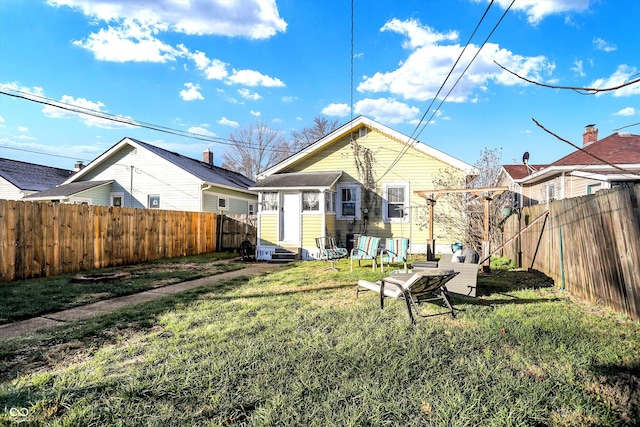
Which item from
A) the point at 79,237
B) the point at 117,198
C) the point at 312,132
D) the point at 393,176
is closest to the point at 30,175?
the point at 117,198

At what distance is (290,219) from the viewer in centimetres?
1295

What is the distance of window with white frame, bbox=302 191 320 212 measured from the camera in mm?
12586

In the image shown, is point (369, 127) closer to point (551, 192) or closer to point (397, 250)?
point (397, 250)

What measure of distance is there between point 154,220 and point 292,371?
10936mm

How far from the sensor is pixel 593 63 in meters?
7.84

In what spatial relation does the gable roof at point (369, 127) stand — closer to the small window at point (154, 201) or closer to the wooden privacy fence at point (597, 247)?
the wooden privacy fence at point (597, 247)

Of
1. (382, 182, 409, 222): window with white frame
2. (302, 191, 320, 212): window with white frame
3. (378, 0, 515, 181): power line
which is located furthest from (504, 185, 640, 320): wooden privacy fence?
(302, 191, 320, 212): window with white frame

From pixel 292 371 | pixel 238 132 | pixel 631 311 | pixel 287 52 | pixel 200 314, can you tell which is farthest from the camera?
pixel 238 132

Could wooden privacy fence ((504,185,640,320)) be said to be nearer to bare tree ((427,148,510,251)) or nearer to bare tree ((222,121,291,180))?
bare tree ((427,148,510,251))

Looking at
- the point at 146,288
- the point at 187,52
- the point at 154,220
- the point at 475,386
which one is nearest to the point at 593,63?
the point at 475,386

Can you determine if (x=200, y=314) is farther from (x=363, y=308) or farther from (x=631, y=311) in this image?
(x=631, y=311)

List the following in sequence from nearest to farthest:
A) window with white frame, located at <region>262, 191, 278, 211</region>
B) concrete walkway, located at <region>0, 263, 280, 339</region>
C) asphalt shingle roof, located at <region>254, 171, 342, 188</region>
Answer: concrete walkway, located at <region>0, 263, 280, 339</region>, asphalt shingle roof, located at <region>254, 171, 342, 188</region>, window with white frame, located at <region>262, 191, 278, 211</region>

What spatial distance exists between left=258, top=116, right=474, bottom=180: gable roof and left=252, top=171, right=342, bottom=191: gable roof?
57 centimetres

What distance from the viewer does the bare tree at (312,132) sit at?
3449cm
